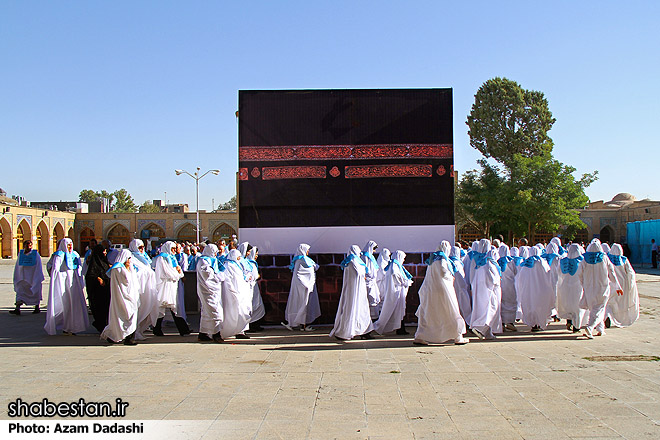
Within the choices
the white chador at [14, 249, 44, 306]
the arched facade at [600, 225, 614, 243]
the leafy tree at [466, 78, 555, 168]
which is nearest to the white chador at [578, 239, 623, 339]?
the white chador at [14, 249, 44, 306]

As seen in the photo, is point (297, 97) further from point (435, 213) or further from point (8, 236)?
point (8, 236)

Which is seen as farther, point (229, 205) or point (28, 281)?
point (229, 205)

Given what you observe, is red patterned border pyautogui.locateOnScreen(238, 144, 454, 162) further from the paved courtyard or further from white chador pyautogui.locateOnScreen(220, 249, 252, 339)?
the paved courtyard

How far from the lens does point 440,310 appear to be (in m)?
7.76

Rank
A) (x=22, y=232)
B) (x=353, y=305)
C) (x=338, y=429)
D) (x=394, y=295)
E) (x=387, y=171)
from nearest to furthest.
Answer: (x=338, y=429), (x=353, y=305), (x=394, y=295), (x=387, y=171), (x=22, y=232)

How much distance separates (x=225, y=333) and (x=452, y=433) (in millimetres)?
4898

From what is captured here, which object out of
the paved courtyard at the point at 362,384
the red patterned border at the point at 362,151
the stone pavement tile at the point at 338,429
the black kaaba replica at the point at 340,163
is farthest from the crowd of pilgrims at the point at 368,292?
the stone pavement tile at the point at 338,429

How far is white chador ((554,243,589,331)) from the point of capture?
8406 mm

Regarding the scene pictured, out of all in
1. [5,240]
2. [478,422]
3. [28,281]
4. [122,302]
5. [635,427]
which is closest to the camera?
[635,427]

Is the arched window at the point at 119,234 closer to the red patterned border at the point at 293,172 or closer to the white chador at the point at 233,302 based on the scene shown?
the red patterned border at the point at 293,172

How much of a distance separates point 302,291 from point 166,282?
2.24 m

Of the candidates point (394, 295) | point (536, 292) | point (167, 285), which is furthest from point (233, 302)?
point (536, 292)

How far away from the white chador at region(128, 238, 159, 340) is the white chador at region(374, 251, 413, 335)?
3592 millimetres

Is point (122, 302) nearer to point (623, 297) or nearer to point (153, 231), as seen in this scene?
point (623, 297)
